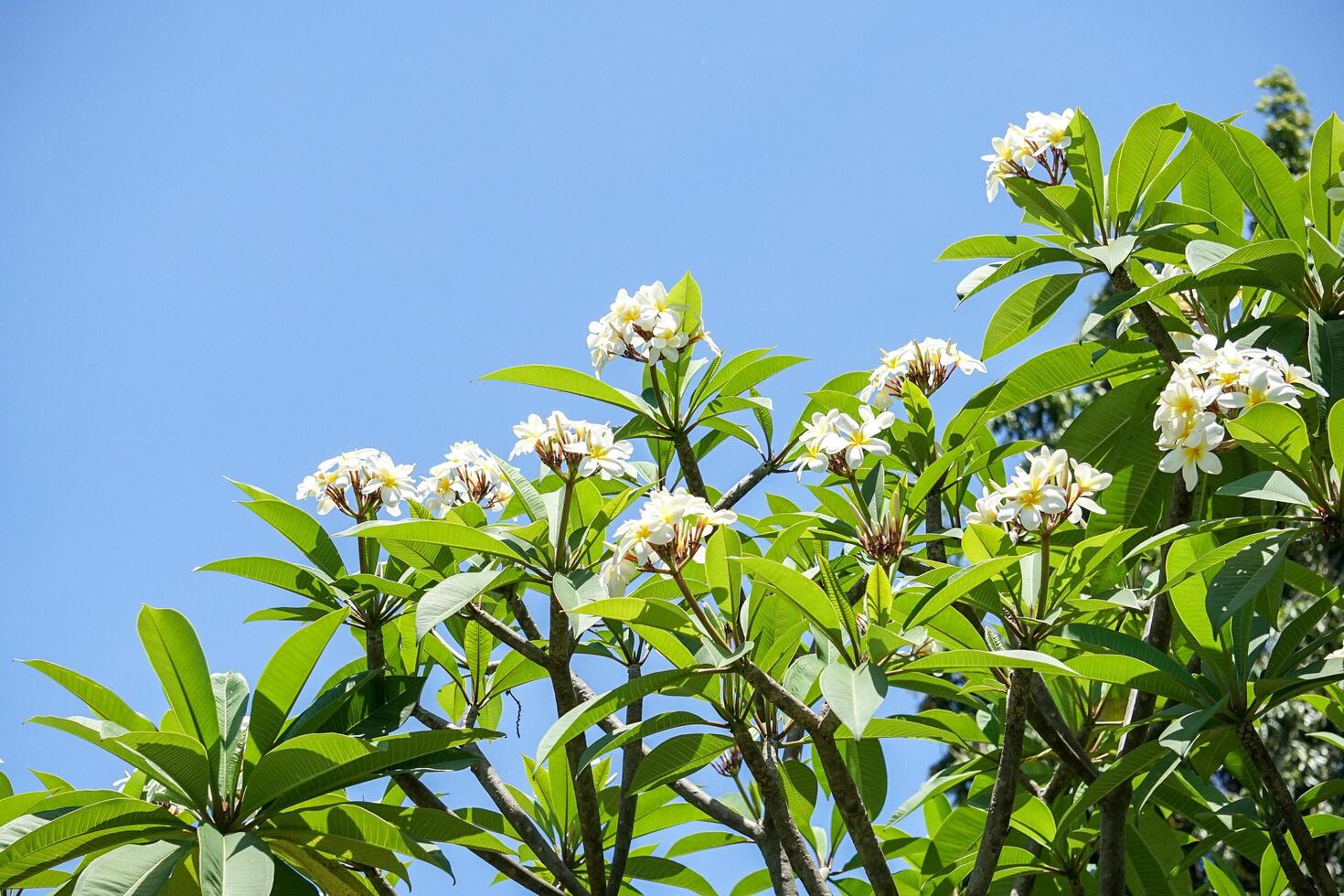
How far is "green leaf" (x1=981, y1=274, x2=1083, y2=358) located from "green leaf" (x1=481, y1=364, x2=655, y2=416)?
0.89 meters

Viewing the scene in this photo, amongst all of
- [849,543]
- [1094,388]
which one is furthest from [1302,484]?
[1094,388]

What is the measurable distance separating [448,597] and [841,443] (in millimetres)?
784

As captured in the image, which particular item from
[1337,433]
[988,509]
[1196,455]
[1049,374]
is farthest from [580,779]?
[1337,433]

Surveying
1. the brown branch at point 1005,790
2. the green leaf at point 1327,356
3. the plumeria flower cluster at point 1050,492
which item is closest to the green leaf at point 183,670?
the brown branch at point 1005,790

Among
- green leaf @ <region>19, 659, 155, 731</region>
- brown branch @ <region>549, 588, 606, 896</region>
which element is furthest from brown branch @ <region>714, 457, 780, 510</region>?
green leaf @ <region>19, 659, 155, 731</region>

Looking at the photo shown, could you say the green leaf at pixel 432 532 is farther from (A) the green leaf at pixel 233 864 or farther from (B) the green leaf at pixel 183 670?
(A) the green leaf at pixel 233 864

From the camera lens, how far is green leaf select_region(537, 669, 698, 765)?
181 centimetres

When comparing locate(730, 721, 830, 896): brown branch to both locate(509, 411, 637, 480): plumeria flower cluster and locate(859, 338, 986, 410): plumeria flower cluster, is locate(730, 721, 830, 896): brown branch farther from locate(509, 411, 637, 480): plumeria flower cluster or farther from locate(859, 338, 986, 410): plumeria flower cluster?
locate(859, 338, 986, 410): plumeria flower cluster

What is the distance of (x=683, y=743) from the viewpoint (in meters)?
2.06

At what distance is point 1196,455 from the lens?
1945 mm

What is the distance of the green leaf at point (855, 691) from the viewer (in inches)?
62.1

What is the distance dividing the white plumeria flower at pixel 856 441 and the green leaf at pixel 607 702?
57cm

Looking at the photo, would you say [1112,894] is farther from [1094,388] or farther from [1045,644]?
[1094,388]

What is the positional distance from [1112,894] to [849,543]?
882 millimetres
